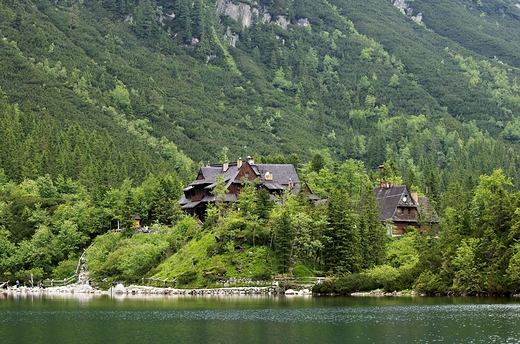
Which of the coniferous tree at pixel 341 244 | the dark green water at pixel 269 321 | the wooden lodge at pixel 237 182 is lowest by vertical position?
the dark green water at pixel 269 321

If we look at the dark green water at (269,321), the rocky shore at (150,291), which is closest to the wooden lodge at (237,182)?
the rocky shore at (150,291)

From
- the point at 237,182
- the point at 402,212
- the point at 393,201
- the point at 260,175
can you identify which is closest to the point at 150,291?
the point at 237,182

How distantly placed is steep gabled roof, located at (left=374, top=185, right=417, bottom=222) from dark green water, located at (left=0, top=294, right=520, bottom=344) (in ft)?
117

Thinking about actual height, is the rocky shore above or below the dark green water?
above

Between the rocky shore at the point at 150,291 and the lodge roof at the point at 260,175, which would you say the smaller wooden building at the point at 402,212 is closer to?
the lodge roof at the point at 260,175

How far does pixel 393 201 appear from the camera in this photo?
4975 inches

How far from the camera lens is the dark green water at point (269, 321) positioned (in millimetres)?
60875

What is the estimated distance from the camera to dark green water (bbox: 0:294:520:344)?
200 feet

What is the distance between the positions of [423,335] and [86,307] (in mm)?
38317

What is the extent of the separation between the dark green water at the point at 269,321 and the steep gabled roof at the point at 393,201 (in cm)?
3559

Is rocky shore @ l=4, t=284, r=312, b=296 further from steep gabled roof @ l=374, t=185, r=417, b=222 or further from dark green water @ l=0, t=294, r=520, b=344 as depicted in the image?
steep gabled roof @ l=374, t=185, r=417, b=222

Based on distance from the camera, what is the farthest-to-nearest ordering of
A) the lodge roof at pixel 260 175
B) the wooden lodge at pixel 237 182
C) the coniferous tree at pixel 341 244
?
the lodge roof at pixel 260 175, the wooden lodge at pixel 237 182, the coniferous tree at pixel 341 244

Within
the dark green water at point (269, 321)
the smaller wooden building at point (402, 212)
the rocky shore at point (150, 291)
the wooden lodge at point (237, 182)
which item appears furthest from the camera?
the smaller wooden building at point (402, 212)

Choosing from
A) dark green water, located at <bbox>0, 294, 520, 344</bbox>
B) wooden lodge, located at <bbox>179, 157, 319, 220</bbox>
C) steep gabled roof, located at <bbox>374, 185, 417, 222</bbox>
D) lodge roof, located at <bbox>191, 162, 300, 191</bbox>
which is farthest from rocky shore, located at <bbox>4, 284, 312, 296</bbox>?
steep gabled roof, located at <bbox>374, 185, 417, 222</bbox>
